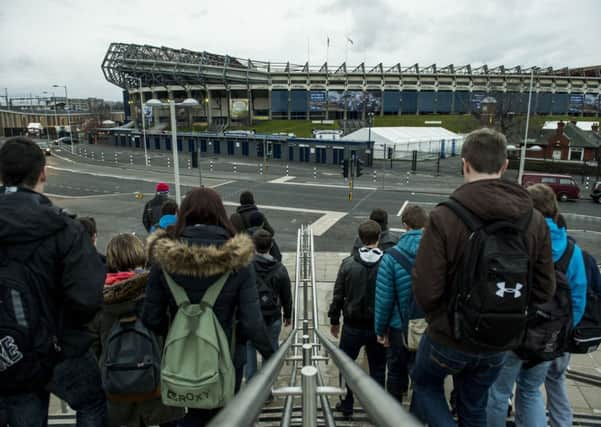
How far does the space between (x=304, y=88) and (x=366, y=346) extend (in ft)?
274

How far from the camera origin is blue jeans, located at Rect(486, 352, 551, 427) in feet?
9.37

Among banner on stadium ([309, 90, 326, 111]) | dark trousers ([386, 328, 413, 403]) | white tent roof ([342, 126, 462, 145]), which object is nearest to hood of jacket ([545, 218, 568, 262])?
dark trousers ([386, 328, 413, 403])

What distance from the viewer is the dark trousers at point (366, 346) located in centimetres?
414

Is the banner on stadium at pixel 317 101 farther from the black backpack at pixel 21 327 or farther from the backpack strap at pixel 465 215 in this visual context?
the black backpack at pixel 21 327

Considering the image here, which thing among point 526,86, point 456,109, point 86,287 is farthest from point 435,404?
point 526,86

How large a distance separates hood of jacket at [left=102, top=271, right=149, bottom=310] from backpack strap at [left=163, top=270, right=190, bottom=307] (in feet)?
1.39

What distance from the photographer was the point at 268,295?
14.5 feet

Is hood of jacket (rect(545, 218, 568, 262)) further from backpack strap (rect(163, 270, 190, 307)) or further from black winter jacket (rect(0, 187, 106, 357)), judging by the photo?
black winter jacket (rect(0, 187, 106, 357))

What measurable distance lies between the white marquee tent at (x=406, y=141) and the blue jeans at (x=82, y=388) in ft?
135

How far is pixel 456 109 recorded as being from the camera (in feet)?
298

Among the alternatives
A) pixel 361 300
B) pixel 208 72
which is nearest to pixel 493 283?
pixel 361 300

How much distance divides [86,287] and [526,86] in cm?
10591

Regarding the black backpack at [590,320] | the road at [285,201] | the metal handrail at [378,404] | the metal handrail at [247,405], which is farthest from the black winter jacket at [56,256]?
the road at [285,201]

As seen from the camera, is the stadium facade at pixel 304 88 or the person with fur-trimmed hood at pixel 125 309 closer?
the person with fur-trimmed hood at pixel 125 309
